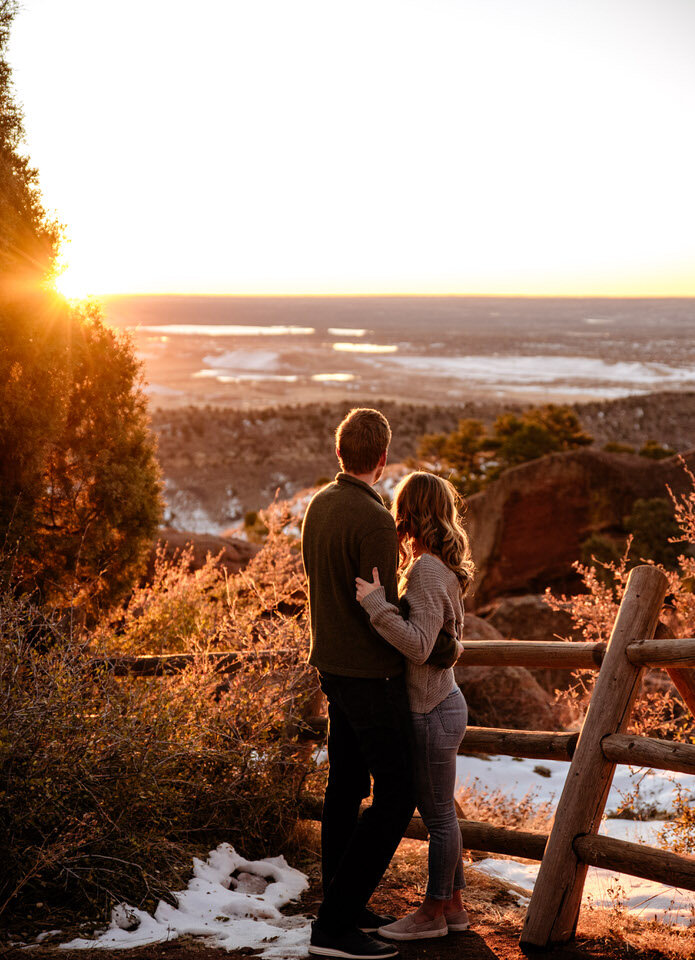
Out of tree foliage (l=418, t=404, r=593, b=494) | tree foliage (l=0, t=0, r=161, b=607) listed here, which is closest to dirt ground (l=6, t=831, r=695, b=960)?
tree foliage (l=0, t=0, r=161, b=607)

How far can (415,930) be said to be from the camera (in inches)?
136

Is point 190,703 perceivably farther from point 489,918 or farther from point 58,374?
point 58,374

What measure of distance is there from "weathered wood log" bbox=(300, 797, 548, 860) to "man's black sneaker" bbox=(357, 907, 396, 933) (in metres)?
0.82

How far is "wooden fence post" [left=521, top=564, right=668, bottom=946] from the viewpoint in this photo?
3.59 meters

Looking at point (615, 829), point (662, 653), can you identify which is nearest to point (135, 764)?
point (662, 653)

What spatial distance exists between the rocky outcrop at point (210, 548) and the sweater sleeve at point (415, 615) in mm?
6459

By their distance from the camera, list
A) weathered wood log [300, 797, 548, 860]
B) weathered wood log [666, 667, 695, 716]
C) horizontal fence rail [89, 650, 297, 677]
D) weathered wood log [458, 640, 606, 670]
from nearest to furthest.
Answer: weathered wood log [666, 667, 695, 716] → weathered wood log [300, 797, 548, 860] → weathered wood log [458, 640, 606, 670] → horizontal fence rail [89, 650, 297, 677]

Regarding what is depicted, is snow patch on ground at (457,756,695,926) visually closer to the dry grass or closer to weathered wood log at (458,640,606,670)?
the dry grass

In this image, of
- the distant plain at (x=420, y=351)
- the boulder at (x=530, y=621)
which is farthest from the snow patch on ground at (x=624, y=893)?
the distant plain at (x=420, y=351)

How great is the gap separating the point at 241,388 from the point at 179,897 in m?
61.3

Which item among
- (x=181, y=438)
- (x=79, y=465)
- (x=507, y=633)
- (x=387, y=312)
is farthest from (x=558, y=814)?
(x=387, y=312)

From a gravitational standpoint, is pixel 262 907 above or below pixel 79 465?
below

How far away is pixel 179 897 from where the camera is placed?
3.70 m

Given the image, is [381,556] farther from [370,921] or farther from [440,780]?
[370,921]
